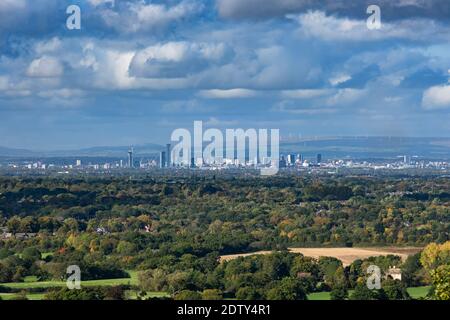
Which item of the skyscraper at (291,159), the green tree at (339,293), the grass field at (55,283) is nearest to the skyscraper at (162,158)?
the skyscraper at (291,159)

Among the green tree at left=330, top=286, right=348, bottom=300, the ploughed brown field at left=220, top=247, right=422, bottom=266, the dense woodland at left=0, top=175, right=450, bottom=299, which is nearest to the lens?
the green tree at left=330, top=286, right=348, bottom=300

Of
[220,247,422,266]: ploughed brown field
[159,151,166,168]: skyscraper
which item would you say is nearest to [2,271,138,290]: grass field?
[220,247,422,266]: ploughed brown field

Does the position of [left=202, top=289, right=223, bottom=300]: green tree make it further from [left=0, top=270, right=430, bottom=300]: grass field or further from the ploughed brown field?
the ploughed brown field

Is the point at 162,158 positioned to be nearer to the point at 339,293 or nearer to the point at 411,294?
the point at 411,294

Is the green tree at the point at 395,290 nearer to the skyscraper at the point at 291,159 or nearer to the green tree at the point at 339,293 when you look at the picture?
the green tree at the point at 339,293

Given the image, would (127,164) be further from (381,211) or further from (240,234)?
(240,234)

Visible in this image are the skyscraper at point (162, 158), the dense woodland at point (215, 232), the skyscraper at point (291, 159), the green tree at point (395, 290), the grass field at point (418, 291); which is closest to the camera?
the green tree at point (395, 290)

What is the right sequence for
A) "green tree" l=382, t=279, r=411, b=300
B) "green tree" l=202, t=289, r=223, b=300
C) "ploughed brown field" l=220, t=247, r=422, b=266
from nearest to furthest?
"green tree" l=202, t=289, r=223, b=300 → "green tree" l=382, t=279, r=411, b=300 → "ploughed brown field" l=220, t=247, r=422, b=266
